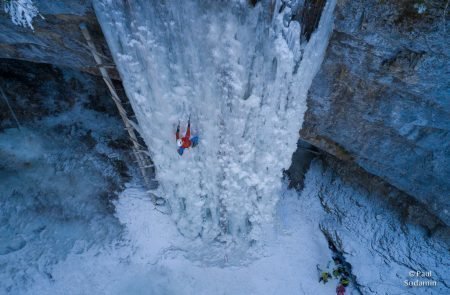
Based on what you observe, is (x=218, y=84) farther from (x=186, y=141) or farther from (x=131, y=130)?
(x=131, y=130)

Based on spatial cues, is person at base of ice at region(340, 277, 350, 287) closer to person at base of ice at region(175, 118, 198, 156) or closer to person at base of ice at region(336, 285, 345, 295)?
person at base of ice at region(336, 285, 345, 295)

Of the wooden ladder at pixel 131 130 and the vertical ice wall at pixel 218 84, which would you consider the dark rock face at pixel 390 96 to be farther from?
the wooden ladder at pixel 131 130

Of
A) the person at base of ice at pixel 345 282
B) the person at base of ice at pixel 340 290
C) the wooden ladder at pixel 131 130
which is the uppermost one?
the wooden ladder at pixel 131 130

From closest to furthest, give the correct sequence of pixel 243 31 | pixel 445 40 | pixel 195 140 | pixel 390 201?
pixel 445 40
pixel 243 31
pixel 195 140
pixel 390 201

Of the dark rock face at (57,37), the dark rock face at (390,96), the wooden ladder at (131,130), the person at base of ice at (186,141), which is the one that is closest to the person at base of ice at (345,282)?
the dark rock face at (390,96)

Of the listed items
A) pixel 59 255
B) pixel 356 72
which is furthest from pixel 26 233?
pixel 356 72

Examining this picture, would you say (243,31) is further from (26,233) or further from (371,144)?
(26,233)
